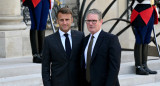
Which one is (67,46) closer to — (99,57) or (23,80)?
(99,57)

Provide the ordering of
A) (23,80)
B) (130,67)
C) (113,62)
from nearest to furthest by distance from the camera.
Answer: (113,62) < (23,80) < (130,67)

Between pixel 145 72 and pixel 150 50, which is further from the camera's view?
pixel 150 50

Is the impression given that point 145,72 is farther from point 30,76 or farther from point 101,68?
point 101,68

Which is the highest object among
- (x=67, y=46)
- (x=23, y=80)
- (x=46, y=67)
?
(x=67, y=46)

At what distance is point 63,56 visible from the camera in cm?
356

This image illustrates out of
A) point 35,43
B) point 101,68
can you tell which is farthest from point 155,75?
point 101,68

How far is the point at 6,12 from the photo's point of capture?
7.44 m

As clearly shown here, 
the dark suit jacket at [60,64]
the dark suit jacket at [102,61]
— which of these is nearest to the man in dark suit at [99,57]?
the dark suit jacket at [102,61]

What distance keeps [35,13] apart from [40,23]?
0.19 metres

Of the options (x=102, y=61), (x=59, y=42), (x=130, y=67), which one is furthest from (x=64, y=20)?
(x=130, y=67)

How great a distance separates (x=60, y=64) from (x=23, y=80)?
2.26 meters

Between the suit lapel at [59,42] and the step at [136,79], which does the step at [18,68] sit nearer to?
the step at [136,79]

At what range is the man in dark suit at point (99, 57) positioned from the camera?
3.41 m

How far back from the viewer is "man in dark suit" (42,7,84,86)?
355 centimetres
